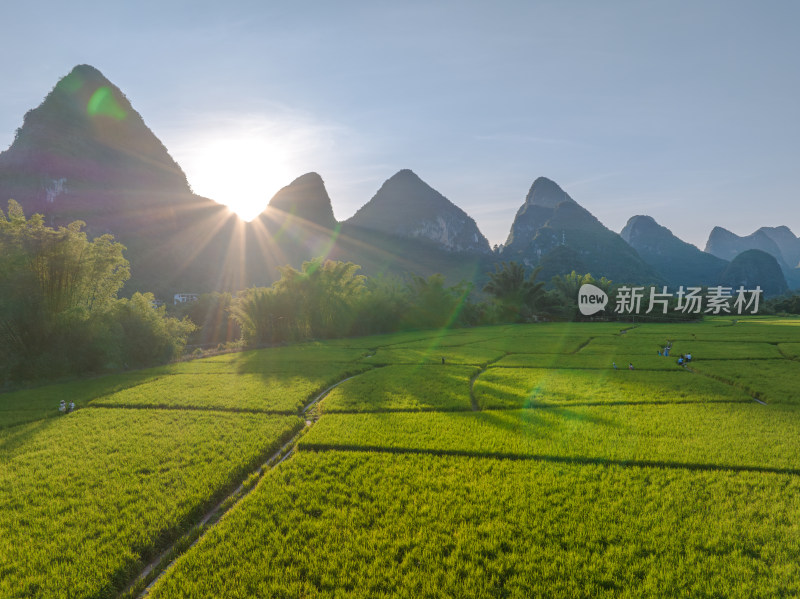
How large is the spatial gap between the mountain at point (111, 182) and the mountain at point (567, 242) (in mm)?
87096

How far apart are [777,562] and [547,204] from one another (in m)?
180

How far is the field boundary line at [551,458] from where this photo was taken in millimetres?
5819

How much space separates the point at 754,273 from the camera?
372ft

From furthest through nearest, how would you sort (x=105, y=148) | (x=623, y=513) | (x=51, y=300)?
(x=105, y=148) < (x=51, y=300) < (x=623, y=513)

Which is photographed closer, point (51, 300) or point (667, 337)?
point (51, 300)

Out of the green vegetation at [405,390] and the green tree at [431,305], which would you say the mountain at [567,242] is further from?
the green vegetation at [405,390]

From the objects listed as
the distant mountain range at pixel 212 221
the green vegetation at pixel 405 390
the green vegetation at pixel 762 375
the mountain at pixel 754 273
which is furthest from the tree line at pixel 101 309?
the mountain at pixel 754 273

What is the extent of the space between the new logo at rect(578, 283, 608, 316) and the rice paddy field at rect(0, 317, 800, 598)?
36932 mm

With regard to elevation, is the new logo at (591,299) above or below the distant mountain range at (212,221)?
below

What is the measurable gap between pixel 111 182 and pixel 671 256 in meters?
190

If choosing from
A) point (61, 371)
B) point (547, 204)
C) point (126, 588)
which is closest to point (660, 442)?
point (126, 588)

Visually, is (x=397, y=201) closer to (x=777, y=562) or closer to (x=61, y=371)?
(x=61, y=371)

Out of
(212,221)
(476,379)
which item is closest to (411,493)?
(476,379)

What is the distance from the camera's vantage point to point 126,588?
3.83 meters
